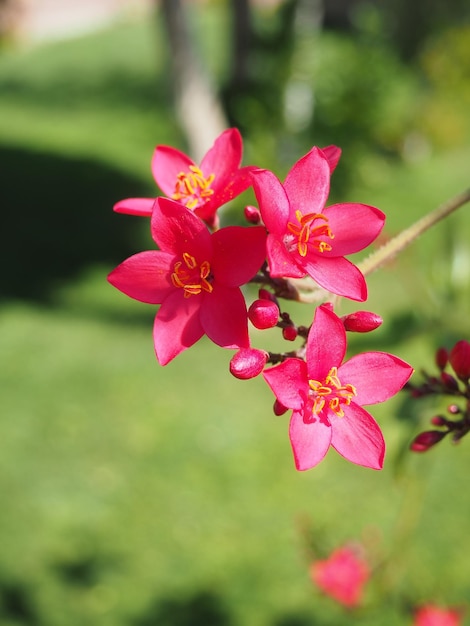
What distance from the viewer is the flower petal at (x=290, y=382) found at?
102 cm

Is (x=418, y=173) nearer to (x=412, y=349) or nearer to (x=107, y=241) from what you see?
(x=107, y=241)

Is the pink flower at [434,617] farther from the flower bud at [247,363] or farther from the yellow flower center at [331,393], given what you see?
the flower bud at [247,363]

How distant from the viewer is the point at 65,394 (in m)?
5.93

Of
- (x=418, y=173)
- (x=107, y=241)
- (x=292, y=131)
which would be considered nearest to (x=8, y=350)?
(x=107, y=241)

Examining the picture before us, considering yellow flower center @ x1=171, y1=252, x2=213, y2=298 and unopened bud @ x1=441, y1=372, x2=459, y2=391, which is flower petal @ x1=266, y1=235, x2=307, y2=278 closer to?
yellow flower center @ x1=171, y1=252, x2=213, y2=298

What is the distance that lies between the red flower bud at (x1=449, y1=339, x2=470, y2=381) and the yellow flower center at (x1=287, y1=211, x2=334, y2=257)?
278mm

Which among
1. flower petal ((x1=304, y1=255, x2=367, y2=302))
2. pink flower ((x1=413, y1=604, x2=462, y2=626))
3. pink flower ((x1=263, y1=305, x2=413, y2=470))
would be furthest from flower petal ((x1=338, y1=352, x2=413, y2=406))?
pink flower ((x1=413, y1=604, x2=462, y2=626))

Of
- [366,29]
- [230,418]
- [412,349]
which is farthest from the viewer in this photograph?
[366,29]

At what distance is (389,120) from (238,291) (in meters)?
10.7

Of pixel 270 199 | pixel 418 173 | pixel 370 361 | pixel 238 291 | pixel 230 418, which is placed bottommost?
pixel 418 173

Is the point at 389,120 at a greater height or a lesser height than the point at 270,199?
lesser

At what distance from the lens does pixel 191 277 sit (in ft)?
3.64

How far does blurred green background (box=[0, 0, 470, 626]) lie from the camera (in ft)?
13.5

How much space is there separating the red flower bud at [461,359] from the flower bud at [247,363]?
1.10 feet
